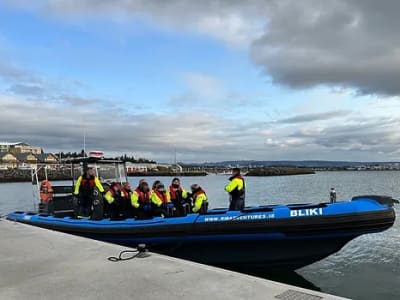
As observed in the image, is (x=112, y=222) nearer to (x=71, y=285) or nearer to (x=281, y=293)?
→ (x=71, y=285)

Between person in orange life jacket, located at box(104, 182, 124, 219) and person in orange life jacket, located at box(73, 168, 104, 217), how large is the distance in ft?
1.00

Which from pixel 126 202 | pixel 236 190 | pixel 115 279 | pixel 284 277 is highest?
pixel 236 190

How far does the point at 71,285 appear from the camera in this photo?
162 inches

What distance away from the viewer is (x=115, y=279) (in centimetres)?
428

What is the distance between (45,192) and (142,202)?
3.50 m

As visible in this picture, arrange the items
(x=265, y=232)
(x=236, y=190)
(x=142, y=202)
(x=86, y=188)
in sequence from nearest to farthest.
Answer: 1. (x=265, y=232)
2. (x=236, y=190)
3. (x=142, y=202)
4. (x=86, y=188)

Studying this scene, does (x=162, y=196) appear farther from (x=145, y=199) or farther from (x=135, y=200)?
(x=135, y=200)

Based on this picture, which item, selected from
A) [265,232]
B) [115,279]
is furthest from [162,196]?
[115,279]

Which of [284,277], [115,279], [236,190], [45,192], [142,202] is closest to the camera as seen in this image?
[115,279]

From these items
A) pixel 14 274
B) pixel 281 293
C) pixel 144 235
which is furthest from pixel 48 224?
pixel 281 293

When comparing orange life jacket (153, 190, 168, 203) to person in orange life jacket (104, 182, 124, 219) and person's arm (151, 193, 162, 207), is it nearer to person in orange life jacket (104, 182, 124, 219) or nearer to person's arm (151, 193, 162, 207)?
person's arm (151, 193, 162, 207)

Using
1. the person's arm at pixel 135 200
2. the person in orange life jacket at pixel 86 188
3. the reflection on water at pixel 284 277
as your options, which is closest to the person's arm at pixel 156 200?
the person's arm at pixel 135 200

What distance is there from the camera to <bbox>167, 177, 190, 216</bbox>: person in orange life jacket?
788 centimetres

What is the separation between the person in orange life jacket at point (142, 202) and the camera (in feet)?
26.2
